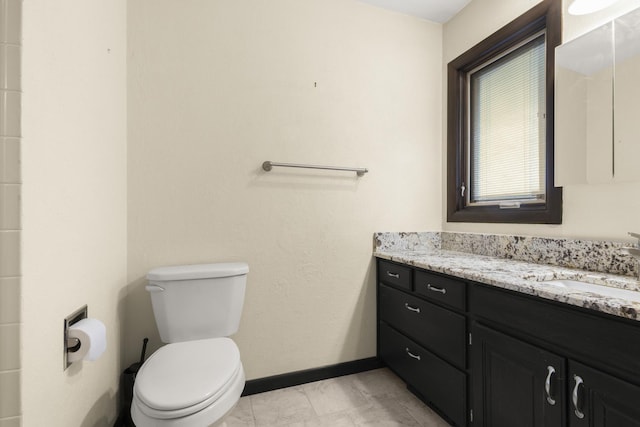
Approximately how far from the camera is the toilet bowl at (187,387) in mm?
914

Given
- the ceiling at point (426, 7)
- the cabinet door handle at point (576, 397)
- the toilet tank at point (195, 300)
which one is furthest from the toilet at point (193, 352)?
the ceiling at point (426, 7)

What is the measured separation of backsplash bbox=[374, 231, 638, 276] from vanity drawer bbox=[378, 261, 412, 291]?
0.48 feet

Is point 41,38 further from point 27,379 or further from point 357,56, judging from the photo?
point 357,56

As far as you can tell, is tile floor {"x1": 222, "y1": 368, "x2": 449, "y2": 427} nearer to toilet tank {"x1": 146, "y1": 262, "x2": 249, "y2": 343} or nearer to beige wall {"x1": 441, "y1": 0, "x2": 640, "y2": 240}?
toilet tank {"x1": 146, "y1": 262, "x2": 249, "y2": 343}

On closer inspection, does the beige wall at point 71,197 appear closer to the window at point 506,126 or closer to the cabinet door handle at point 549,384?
the cabinet door handle at point 549,384

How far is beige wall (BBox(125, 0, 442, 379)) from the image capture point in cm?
152

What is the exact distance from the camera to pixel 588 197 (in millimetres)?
1327

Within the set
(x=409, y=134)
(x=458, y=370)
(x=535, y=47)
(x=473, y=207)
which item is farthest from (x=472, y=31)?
(x=458, y=370)

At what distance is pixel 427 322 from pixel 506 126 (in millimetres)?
1303

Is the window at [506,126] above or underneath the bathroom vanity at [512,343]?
above

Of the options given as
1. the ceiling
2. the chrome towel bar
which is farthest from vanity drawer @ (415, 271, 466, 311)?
the ceiling

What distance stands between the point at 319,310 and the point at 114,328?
3.56ft

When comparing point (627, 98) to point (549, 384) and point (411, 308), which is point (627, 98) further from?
point (411, 308)

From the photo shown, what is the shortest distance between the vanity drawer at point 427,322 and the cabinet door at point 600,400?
42cm
